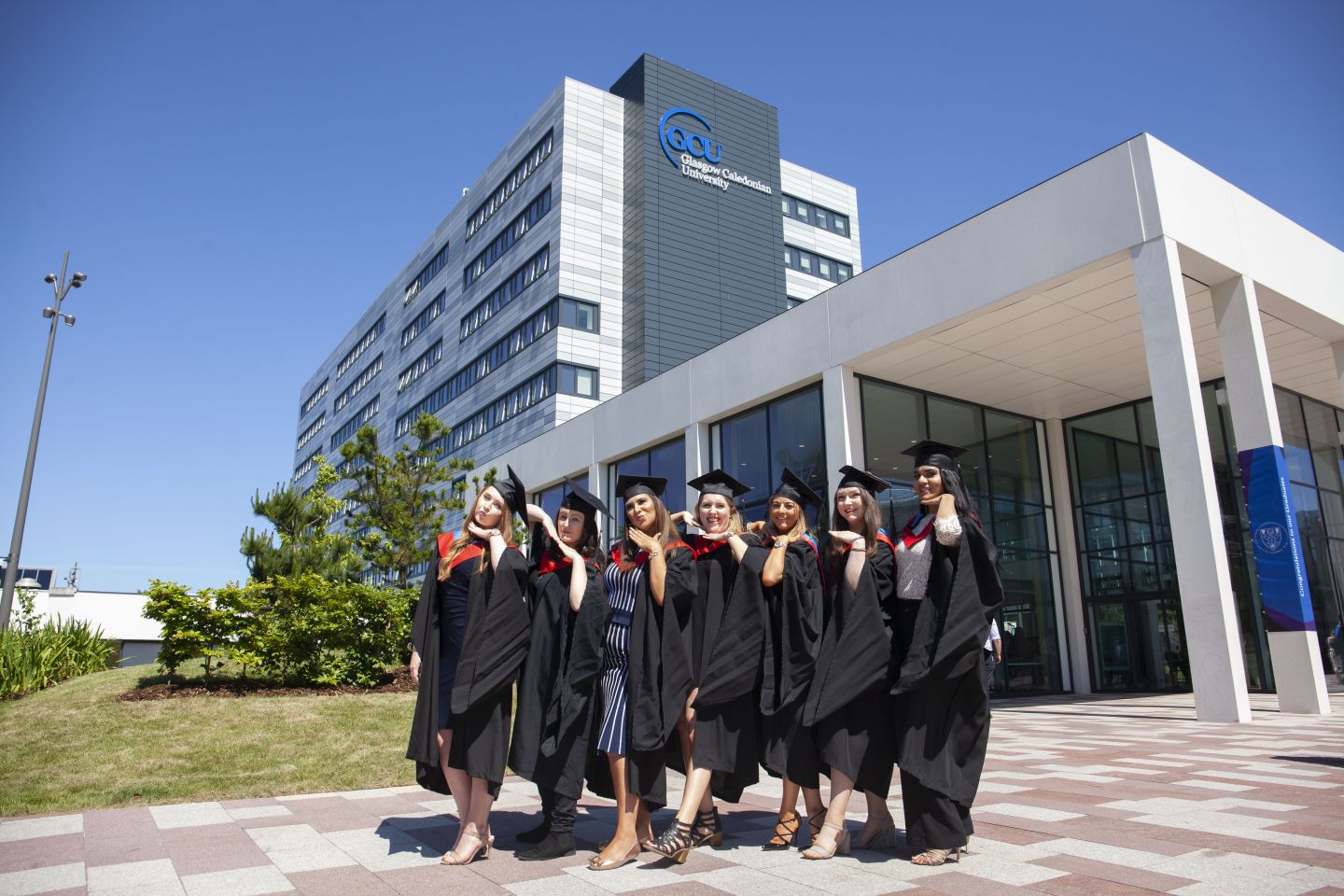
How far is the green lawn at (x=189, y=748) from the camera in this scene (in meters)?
6.63

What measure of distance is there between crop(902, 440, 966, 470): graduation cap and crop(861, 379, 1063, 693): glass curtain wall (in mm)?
12399

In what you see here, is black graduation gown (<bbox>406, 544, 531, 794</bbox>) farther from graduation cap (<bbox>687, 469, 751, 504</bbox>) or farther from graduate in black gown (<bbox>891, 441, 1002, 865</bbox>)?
graduate in black gown (<bbox>891, 441, 1002, 865</bbox>)

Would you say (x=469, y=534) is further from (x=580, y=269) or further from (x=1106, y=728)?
(x=580, y=269)

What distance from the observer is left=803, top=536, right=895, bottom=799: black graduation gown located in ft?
13.6

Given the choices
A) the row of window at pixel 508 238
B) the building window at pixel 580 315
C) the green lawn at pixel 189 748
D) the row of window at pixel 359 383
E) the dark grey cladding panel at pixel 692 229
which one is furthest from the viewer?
the row of window at pixel 359 383

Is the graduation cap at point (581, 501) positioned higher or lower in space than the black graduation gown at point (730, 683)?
higher

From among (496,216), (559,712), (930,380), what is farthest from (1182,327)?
(496,216)

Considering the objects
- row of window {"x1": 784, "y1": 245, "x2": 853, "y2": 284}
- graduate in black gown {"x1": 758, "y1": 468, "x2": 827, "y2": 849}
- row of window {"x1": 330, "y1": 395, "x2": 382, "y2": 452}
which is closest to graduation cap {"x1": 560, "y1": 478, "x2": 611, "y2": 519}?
graduate in black gown {"x1": 758, "y1": 468, "x2": 827, "y2": 849}

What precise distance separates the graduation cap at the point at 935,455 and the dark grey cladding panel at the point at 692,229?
103ft

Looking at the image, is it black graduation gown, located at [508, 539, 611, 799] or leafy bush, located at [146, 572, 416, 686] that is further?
leafy bush, located at [146, 572, 416, 686]

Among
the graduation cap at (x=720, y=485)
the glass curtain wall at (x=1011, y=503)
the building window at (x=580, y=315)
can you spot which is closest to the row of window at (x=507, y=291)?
the building window at (x=580, y=315)

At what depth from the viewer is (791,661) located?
4305mm

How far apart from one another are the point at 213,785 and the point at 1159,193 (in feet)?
43.0

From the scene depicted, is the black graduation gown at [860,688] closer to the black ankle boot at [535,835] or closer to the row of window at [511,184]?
the black ankle boot at [535,835]
